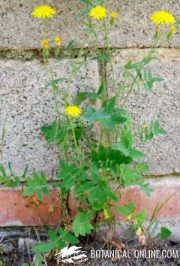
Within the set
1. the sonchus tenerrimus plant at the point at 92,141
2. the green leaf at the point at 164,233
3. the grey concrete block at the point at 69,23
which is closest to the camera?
the sonchus tenerrimus plant at the point at 92,141

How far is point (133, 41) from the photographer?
146 cm

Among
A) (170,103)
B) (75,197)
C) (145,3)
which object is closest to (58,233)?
(75,197)

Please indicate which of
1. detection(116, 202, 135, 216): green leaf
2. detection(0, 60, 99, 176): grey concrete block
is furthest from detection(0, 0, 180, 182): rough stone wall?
detection(116, 202, 135, 216): green leaf

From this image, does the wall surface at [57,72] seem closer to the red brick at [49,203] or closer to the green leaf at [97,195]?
the red brick at [49,203]

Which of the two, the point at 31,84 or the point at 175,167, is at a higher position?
the point at 31,84

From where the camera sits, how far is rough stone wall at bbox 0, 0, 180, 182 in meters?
1.42

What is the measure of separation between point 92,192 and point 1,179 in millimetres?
256

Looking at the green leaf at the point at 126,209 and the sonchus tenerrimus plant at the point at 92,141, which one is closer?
the sonchus tenerrimus plant at the point at 92,141

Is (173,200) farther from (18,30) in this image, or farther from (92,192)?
(18,30)

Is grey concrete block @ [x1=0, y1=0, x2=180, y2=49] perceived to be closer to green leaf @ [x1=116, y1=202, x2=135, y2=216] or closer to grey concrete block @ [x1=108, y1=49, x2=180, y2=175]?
grey concrete block @ [x1=108, y1=49, x2=180, y2=175]

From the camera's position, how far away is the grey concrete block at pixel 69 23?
1413 millimetres

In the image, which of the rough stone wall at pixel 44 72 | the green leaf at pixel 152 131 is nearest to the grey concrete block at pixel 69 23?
the rough stone wall at pixel 44 72

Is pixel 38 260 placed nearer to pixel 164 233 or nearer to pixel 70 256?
pixel 70 256

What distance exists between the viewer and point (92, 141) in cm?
150
